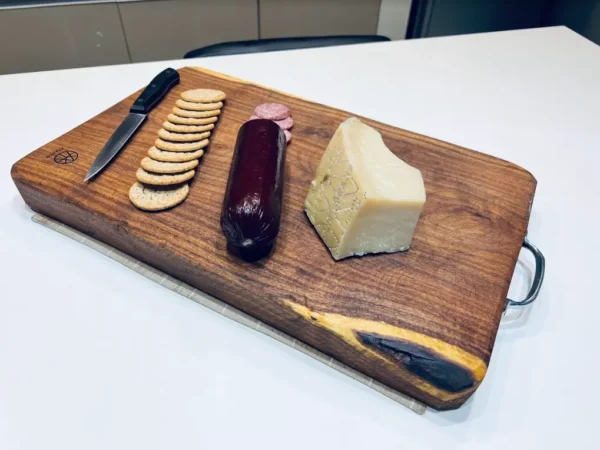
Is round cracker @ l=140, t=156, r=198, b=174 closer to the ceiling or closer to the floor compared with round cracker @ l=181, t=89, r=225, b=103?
closer to the floor

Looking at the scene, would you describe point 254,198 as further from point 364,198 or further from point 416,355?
point 416,355

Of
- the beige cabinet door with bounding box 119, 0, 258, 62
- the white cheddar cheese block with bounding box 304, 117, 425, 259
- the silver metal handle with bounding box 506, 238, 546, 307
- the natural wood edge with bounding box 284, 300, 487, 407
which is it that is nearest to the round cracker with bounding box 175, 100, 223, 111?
the white cheddar cheese block with bounding box 304, 117, 425, 259

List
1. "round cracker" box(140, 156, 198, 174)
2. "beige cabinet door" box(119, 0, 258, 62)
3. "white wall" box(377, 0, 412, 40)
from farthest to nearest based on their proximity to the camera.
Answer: "white wall" box(377, 0, 412, 40) → "beige cabinet door" box(119, 0, 258, 62) → "round cracker" box(140, 156, 198, 174)

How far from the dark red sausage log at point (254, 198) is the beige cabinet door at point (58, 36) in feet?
5.78

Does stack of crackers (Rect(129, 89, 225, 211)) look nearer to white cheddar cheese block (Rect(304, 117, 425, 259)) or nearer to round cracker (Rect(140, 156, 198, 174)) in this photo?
round cracker (Rect(140, 156, 198, 174))

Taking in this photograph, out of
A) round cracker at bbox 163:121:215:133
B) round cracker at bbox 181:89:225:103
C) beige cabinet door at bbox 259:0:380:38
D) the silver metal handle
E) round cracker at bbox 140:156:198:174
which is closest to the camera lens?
the silver metal handle

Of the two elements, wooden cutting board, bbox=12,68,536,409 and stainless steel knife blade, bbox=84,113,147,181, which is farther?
stainless steel knife blade, bbox=84,113,147,181

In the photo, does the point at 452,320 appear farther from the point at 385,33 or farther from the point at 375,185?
the point at 385,33

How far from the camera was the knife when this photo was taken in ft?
3.08

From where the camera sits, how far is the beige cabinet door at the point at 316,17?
2.32 m

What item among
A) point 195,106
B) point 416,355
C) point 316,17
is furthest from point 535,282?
point 316,17

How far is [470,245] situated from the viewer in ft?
Result: 2.71

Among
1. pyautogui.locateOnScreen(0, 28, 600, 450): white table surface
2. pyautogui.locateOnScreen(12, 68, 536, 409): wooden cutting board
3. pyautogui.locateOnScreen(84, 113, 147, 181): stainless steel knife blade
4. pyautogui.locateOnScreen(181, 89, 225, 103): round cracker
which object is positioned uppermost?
pyautogui.locateOnScreen(181, 89, 225, 103): round cracker

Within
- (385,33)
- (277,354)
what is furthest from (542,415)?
(385,33)
